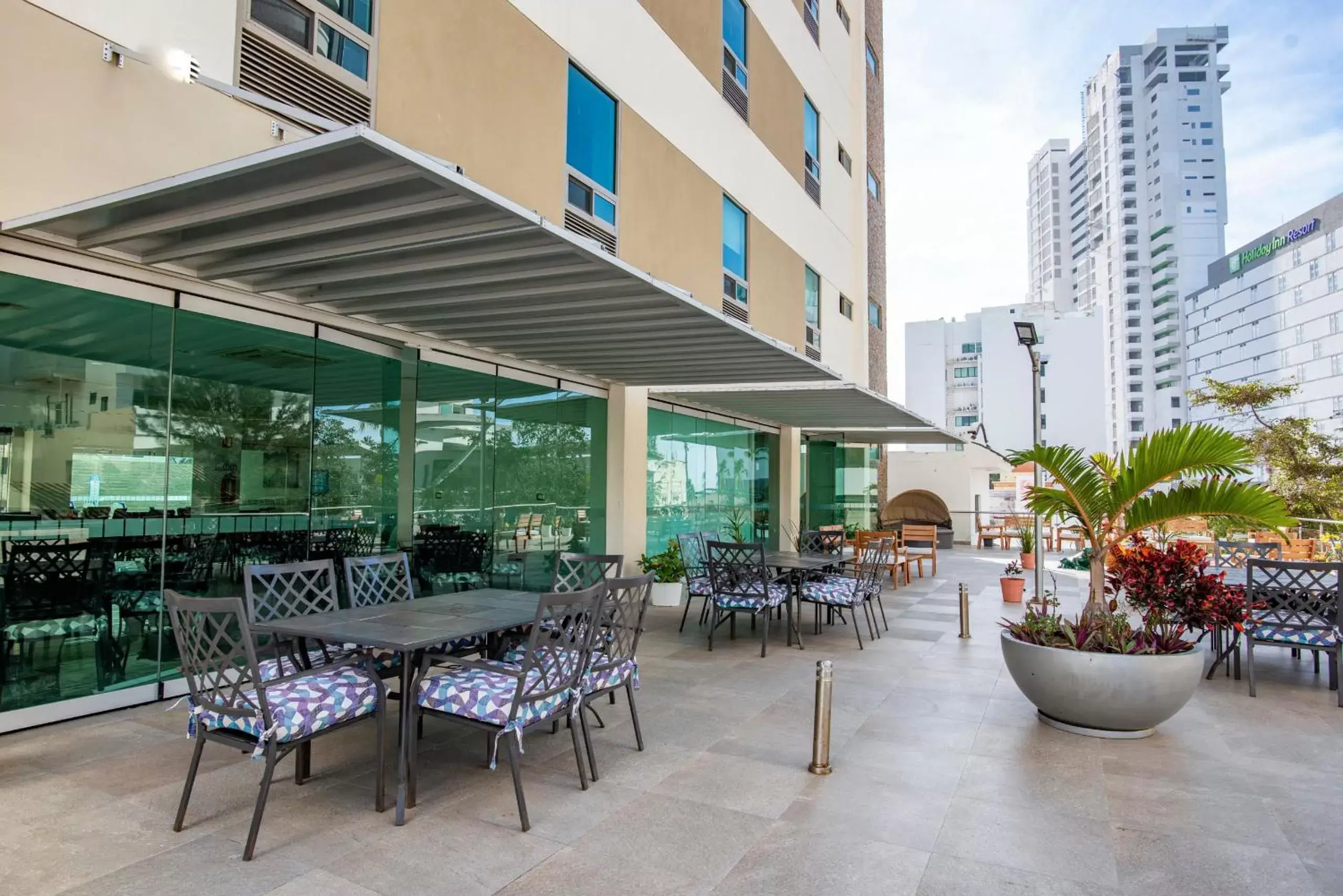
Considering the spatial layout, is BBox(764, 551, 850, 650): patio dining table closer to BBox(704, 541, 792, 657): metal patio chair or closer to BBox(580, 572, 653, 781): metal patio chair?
BBox(704, 541, 792, 657): metal patio chair

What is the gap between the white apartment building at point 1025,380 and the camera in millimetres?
67312

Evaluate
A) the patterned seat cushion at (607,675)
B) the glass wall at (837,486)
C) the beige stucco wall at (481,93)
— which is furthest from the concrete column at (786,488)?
the patterned seat cushion at (607,675)

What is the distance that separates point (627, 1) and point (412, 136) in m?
4.50

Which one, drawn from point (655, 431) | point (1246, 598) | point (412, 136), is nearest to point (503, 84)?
point (412, 136)

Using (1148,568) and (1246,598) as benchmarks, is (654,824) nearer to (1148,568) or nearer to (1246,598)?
(1148,568)

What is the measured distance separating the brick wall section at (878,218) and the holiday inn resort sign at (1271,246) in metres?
80.8

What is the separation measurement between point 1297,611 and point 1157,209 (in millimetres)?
117576

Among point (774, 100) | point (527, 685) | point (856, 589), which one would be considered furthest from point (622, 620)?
point (774, 100)

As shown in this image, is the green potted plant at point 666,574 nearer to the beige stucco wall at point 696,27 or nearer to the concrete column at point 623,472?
the concrete column at point 623,472

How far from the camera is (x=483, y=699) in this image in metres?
3.69

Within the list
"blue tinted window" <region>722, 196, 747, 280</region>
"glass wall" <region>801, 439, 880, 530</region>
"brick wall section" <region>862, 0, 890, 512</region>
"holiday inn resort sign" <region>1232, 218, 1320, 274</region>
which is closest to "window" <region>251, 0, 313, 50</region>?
"blue tinted window" <region>722, 196, 747, 280</region>

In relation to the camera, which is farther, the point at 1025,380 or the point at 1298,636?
the point at 1025,380

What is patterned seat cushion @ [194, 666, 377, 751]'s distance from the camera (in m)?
3.34

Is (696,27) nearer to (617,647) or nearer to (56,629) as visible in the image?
(617,647)
